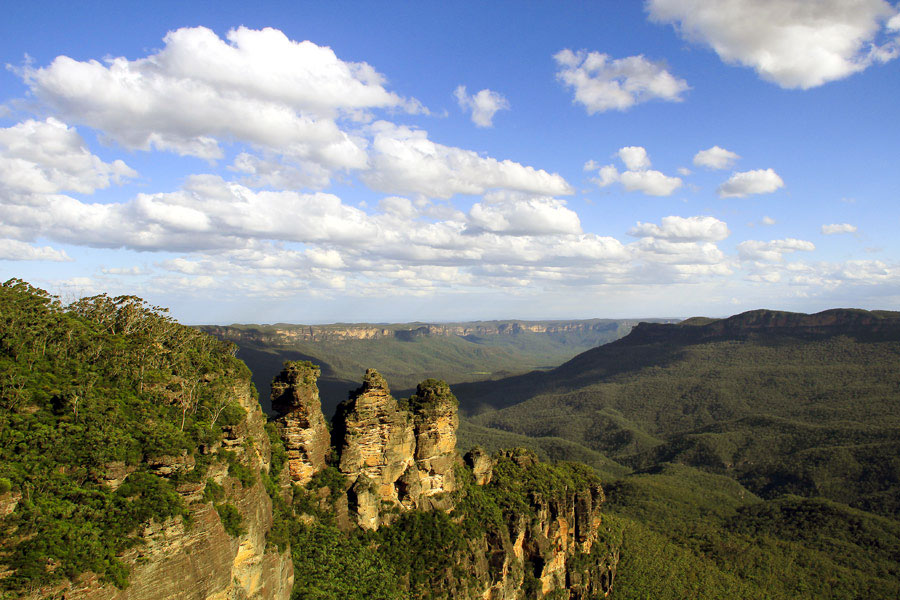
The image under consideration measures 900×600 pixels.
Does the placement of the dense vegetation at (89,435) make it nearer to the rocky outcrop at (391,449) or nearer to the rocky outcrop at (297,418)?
the rocky outcrop at (297,418)

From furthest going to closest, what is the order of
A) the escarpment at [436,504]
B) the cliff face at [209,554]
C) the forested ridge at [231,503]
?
the escarpment at [436,504]
the cliff face at [209,554]
the forested ridge at [231,503]

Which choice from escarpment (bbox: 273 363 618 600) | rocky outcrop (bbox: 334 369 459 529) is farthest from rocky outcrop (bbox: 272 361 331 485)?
rocky outcrop (bbox: 334 369 459 529)

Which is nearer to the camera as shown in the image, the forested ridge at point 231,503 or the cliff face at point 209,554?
the forested ridge at point 231,503

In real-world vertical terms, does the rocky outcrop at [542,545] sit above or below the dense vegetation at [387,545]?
below

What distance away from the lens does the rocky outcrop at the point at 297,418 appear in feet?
121

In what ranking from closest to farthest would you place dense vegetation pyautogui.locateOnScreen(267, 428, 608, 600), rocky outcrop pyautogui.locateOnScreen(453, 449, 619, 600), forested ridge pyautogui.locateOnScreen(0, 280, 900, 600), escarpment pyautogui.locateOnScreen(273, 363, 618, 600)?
forested ridge pyautogui.locateOnScreen(0, 280, 900, 600) < dense vegetation pyautogui.locateOnScreen(267, 428, 608, 600) < escarpment pyautogui.locateOnScreen(273, 363, 618, 600) < rocky outcrop pyautogui.locateOnScreen(453, 449, 619, 600)

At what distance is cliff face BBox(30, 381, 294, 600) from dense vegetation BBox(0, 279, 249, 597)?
1.50 feet

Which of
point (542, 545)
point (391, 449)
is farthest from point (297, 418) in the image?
point (542, 545)

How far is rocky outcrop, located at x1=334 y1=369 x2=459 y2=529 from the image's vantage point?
129 feet

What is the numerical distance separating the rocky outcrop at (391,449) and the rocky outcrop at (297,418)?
3065 millimetres

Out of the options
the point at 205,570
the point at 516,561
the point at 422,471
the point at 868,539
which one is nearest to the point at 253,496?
the point at 205,570

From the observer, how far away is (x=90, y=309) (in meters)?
37.8

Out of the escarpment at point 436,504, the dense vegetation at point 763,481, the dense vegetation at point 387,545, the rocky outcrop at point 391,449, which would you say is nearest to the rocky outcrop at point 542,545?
the escarpment at point 436,504

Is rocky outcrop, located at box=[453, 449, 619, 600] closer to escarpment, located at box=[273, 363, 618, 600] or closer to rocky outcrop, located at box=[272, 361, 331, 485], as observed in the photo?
escarpment, located at box=[273, 363, 618, 600]
